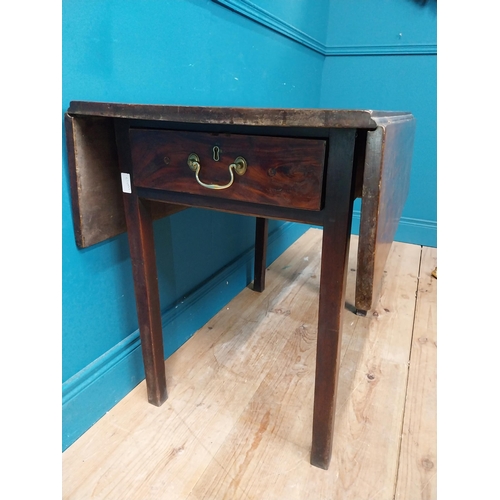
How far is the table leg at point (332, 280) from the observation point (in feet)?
2.17

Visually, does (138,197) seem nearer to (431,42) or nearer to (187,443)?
(187,443)

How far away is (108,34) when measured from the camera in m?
0.90

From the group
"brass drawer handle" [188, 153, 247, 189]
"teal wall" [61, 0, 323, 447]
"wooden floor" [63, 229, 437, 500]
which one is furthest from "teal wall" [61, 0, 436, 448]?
"brass drawer handle" [188, 153, 247, 189]

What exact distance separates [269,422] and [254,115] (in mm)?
790

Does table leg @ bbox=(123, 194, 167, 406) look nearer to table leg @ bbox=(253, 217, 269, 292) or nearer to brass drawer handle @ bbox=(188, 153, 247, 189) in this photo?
brass drawer handle @ bbox=(188, 153, 247, 189)

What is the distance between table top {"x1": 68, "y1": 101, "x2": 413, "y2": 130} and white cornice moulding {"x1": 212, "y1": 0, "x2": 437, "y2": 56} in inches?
31.5

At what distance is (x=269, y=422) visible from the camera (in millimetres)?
1046

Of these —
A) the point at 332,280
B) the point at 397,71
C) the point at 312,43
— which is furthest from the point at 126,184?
the point at 397,71

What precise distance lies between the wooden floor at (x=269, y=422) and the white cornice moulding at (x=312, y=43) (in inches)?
43.7

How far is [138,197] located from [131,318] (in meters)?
0.41

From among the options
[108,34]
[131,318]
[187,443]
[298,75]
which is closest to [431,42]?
[298,75]

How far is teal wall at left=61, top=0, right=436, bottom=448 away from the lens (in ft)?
2.98

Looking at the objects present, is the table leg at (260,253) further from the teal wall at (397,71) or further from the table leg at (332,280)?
the teal wall at (397,71)

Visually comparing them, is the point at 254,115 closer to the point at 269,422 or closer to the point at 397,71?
the point at 269,422
